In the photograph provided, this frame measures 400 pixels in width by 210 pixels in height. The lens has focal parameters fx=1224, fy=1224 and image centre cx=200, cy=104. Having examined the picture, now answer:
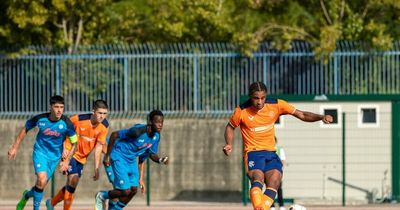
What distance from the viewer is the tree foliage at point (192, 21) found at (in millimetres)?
28297

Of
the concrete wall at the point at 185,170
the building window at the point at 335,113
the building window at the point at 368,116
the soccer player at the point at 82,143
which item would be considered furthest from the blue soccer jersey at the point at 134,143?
the concrete wall at the point at 185,170

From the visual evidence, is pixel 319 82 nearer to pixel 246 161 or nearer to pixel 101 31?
pixel 101 31

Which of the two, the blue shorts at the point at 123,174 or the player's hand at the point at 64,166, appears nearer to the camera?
the blue shorts at the point at 123,174

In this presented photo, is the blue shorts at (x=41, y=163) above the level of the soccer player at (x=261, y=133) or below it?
below

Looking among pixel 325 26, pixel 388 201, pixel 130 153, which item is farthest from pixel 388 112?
pixel 130 153

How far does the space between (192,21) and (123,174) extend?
1176cm

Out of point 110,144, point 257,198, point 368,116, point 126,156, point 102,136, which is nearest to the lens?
point 257,198

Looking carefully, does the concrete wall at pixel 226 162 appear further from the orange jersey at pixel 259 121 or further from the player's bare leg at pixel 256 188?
the player's bare leg at pixel 256 188

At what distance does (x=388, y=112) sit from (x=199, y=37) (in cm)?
638

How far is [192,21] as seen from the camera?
2962 centimetres

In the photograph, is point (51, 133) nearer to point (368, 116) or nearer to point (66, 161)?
point (66, 161)

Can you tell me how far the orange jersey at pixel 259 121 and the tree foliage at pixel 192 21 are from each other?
10.8 metres

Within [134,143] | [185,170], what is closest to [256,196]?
[134,143]

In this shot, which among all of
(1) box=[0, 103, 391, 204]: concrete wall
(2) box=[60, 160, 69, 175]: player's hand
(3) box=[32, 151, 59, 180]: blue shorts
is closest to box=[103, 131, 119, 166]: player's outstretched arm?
(2) box=[60, 160, 69, 175]: player's hand
